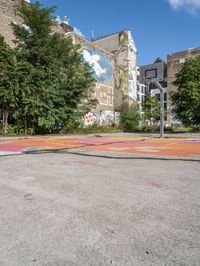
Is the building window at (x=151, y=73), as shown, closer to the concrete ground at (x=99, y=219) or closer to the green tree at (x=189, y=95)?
the green tree at (x=189, y=95)

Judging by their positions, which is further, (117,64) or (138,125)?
(117,64)

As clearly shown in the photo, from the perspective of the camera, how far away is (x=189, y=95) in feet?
79.4

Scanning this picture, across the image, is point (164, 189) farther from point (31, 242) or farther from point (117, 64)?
point (117, 64)

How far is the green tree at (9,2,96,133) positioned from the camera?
1830 cm

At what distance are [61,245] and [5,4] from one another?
91.1ft

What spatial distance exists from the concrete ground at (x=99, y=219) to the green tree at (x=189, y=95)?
21.2 metres

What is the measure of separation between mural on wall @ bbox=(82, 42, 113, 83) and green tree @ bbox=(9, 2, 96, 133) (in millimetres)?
12815

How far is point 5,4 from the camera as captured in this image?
2445 centimetres

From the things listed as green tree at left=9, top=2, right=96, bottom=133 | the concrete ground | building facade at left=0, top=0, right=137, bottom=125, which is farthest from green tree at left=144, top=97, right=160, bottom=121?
the concrete ground

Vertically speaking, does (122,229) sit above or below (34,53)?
below

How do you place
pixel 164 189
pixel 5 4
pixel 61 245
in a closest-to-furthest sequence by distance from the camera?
1. pixel 61 245
2. pixel 164 189
3. pixel 5 4

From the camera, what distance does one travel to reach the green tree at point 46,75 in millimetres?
18297

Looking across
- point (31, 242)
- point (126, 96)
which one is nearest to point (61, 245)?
point (31, 242)

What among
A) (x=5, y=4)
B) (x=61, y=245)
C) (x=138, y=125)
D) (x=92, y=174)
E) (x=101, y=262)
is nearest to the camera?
(x=101, y=262)
